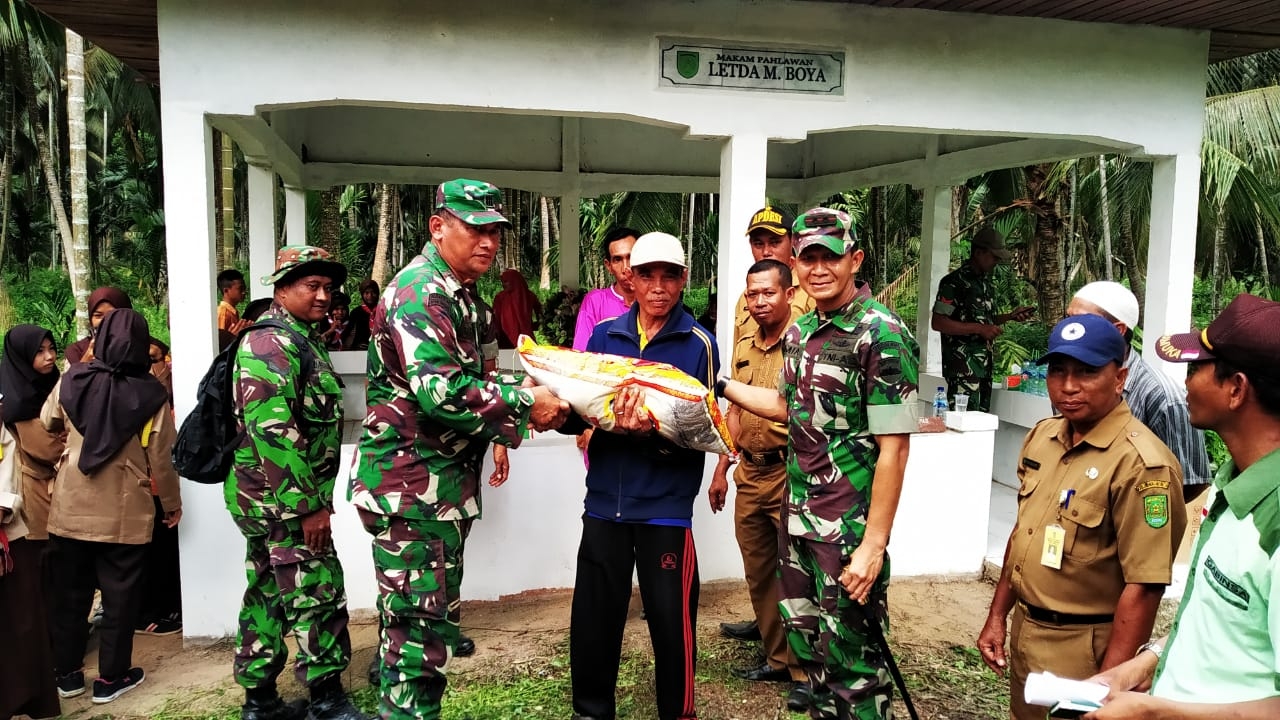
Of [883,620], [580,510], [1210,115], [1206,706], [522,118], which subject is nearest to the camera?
[1206,706]

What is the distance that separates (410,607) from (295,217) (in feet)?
Result: 19.0

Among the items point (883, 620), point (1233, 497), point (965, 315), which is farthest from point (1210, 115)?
point (1233, 497)

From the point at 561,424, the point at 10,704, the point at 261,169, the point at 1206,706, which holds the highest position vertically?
the point at 261,169

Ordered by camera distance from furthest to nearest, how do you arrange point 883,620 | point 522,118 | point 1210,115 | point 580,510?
point 1210,115
point 522,118
point 580,510
point 883,620

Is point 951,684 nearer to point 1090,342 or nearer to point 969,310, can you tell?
point 1090,342

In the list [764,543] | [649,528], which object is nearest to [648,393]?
[649,528]

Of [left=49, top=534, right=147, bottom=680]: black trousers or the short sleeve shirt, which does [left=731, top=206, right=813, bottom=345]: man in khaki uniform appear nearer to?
the short sleeve shirt

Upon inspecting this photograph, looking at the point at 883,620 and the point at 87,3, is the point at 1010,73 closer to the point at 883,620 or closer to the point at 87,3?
the point at 883,620

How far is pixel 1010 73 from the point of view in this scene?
15.1 feet

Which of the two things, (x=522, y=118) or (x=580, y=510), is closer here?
(x=580, y=510)

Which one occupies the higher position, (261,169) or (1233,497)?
(261,169)

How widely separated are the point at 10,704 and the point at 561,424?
88.2 inches

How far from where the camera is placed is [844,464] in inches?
99.9

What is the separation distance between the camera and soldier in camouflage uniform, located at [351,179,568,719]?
2.61 metres
